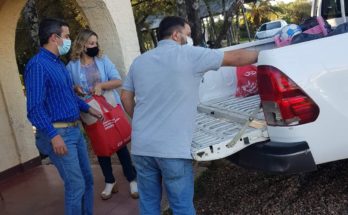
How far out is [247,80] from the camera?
3879mm

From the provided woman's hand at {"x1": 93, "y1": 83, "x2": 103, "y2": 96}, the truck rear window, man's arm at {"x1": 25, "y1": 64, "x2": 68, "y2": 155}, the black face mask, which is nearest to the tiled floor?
woman's hand at {"x1": 93, "y1": 83, "x2": 103, "y2": 96}

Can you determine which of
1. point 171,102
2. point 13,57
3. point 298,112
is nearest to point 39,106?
point 171,102

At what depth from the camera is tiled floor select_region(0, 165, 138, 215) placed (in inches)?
168

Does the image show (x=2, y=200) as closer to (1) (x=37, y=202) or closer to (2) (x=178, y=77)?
(1) (x=37, y=202)

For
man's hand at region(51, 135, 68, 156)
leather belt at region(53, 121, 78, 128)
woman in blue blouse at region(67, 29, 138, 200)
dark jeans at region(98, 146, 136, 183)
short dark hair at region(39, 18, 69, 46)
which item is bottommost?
dark jeans at region(98, 146, 136, 183)

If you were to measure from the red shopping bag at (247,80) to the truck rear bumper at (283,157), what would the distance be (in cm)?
104

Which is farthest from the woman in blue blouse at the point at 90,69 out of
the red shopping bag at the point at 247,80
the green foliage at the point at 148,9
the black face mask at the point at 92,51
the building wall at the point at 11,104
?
the green foliage at the point at 148,9

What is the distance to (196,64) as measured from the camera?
2.70 meters

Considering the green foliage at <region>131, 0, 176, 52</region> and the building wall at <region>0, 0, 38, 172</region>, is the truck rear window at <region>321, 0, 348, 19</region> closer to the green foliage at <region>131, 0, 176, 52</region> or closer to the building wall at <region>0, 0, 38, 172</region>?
the building wall at <region>0, 0, 38, 172</region>

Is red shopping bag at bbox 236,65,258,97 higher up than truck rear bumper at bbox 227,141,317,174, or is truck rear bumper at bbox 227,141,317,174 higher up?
red shopping bag at bbox 236,65,258,97

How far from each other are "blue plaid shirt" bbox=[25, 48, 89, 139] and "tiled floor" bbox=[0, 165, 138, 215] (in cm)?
123

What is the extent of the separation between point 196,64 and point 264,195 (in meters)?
1.71

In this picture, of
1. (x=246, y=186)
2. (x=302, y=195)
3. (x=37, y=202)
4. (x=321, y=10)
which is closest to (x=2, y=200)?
(x=37, y=202)

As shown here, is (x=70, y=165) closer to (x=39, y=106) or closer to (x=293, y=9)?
(x=39, y=106)
